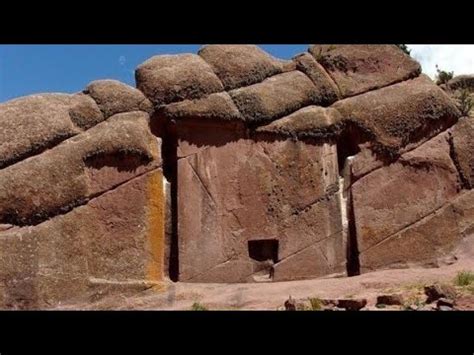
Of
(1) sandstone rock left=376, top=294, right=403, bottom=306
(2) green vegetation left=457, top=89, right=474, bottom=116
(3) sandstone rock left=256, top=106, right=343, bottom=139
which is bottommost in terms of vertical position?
(1) sandstone rock left=376, top=294, right=403, bottom=306

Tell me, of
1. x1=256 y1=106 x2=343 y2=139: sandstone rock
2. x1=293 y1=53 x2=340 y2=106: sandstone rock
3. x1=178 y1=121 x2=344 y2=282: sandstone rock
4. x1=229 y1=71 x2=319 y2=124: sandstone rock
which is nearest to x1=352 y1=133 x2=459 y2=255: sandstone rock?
x1=178 y1=121 x2=344 y2=282: sandstone rock

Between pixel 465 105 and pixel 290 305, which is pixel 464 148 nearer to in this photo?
pixel 465 105

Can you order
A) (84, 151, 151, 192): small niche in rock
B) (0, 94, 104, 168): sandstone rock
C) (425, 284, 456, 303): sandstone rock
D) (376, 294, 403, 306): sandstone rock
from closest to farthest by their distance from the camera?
(425, 284, 456, 303): sandstone rock, (376, 294, 403, 306): sandstone rock, (0, 94, 104, 168): sandstone rock, (84, 151, 151, 192): small niche in rock

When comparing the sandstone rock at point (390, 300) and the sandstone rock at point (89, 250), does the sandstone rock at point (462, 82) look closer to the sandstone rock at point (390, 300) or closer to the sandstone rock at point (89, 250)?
the sandstone rock at point (89, 250)

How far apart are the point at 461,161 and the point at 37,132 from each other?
8845mm

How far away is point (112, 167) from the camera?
1466 centimetres

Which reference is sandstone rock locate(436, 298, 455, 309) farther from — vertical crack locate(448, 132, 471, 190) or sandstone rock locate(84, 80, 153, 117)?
sandstone rock locate(84, 80, 153, 117)

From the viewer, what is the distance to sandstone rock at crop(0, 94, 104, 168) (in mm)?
14344

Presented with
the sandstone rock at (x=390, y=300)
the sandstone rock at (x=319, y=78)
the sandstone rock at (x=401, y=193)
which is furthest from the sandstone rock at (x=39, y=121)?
the sandstone rock at (x=390, y=300)

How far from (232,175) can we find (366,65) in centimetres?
409

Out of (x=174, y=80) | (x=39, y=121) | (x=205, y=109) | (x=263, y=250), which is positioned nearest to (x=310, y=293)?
(x=263, y=250)

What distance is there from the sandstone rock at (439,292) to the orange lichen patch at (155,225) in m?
5.31

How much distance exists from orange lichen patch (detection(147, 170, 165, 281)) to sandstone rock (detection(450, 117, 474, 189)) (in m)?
6.38

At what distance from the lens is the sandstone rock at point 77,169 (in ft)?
46.0
